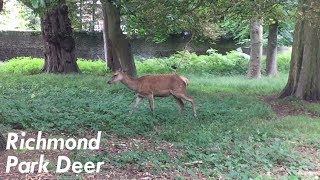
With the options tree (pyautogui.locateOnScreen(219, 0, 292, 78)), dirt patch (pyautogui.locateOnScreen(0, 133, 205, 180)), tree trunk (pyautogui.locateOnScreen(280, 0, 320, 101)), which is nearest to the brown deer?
tree (pyautogui.locateOnScreen(219, 0, 292, 78))

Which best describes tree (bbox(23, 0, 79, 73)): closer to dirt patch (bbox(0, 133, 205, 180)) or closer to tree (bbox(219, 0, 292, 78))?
tree (bbox(219, 0, 292, 78))

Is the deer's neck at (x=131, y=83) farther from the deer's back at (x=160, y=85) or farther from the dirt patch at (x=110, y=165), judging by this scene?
the dirt patch at (x=110, y=165)

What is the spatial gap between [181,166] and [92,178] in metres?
1.37

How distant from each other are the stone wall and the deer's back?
68.2 feet

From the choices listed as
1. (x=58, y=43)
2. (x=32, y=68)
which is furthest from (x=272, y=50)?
(x=32, y=68)

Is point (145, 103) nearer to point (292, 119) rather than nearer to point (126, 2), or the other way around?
point (126, 2)

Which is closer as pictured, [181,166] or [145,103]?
[181,166]

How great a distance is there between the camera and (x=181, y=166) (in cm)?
719

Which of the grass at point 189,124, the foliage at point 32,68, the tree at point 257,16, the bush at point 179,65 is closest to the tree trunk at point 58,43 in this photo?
the foliage at point 32,68

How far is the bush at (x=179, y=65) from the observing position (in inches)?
877

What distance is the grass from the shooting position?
746 centimetres

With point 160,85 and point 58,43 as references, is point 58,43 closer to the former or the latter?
point 58,43

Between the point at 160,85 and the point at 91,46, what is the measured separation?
21797 millimetres

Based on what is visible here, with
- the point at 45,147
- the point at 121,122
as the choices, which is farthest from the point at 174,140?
the point at 45,147
